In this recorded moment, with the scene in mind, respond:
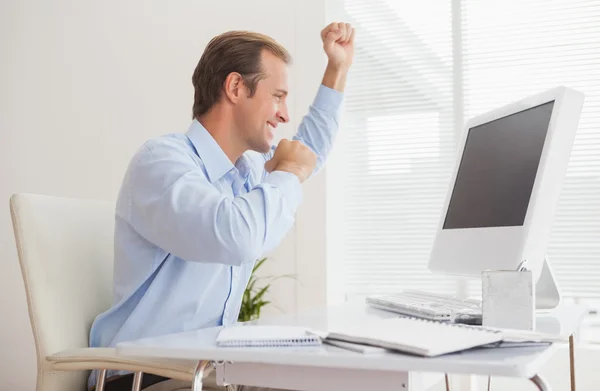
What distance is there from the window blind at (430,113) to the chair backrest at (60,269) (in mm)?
2057

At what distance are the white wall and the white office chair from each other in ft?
6.82

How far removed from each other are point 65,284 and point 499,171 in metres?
0.99

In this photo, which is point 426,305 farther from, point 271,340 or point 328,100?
point 328,100

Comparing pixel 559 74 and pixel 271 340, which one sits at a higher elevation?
pixel 559 74

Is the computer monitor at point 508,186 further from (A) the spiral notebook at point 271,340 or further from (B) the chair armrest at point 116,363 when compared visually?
(B) the chair armrest at point 116,363

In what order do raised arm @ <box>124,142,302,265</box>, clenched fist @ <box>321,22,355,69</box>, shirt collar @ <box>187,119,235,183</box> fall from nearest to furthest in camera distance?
raised arm @ <box>124,142,302,265</box>, shirt collar @ <box>187,119,235,183</box>, clenched fist @ <box>321,22,355,69</box>

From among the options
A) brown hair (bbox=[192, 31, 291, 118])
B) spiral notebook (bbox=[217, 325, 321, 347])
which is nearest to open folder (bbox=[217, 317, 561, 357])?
spiral notebook (bbox=[217, 325, 321, 347])

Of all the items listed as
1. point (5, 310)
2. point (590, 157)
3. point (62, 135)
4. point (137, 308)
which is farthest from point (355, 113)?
point (137, 308)

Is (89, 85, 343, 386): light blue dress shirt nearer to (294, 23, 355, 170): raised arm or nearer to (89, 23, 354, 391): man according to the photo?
(89, 23, 354, 391): man

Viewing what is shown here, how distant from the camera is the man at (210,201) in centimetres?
141

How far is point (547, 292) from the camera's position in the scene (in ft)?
5.40

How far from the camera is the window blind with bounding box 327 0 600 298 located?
3.26 meters

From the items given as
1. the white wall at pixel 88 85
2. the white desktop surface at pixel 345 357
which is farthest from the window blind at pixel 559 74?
the white desktop surface at pixel 345 357

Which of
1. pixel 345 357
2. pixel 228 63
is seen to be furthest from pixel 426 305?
pixel 228 63
